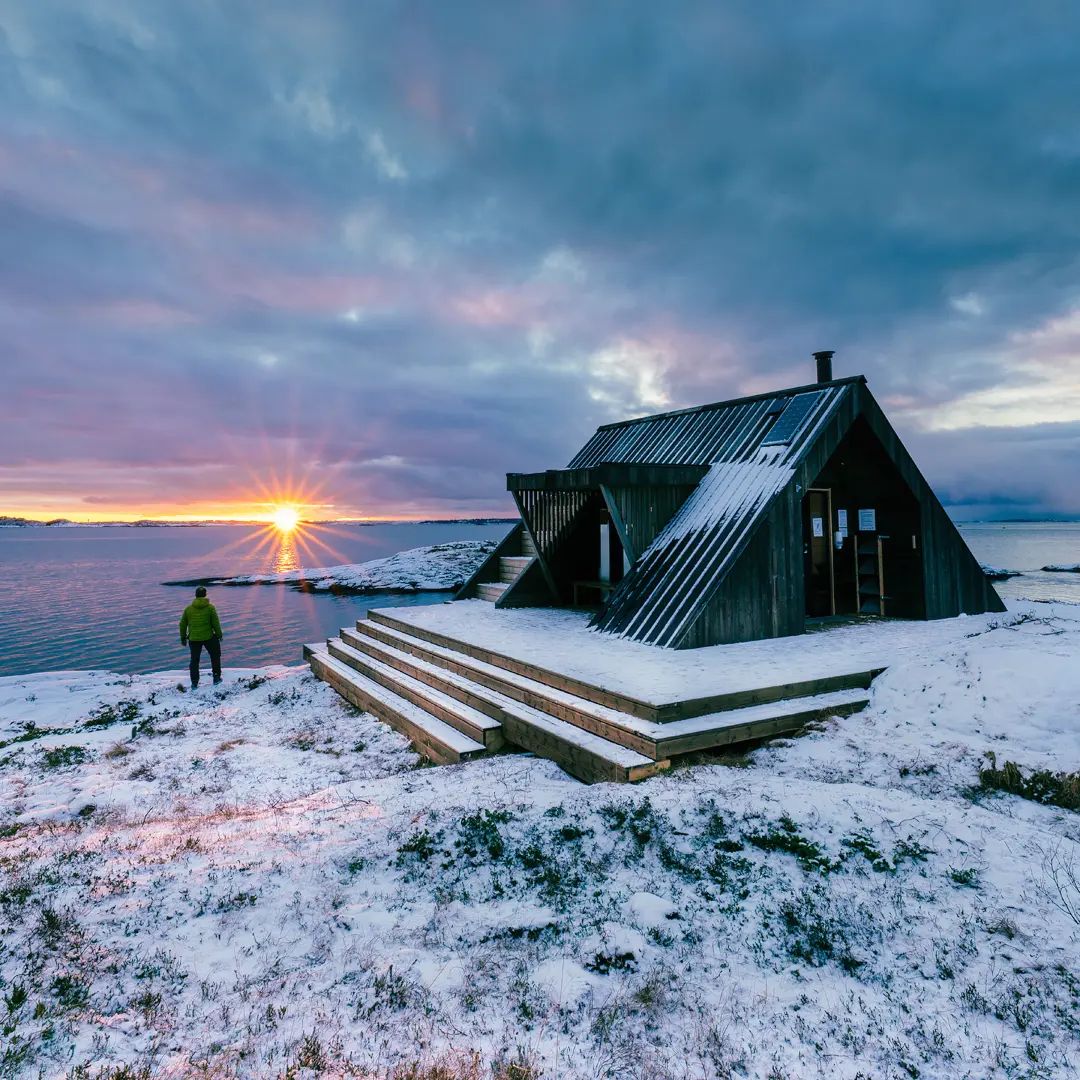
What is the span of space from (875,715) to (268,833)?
6501 millimetres

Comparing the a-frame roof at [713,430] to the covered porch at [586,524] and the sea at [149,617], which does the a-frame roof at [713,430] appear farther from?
the sea at [149,617]

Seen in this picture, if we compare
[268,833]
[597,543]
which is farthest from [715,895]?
[597,543]

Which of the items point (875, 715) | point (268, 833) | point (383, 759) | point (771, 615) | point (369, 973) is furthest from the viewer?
point (771, 615)

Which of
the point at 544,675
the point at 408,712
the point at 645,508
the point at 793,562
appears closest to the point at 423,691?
the point at 408,712

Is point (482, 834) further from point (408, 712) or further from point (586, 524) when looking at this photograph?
point (586, 524)

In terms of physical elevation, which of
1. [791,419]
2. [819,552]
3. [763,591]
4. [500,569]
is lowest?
[763,591]

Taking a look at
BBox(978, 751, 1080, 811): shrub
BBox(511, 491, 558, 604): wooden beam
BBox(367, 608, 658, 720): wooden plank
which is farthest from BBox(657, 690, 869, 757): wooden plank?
BBox(511, 491, 558, 604): wooden beam

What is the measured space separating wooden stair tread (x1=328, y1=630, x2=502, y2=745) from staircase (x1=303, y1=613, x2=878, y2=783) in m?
0.02

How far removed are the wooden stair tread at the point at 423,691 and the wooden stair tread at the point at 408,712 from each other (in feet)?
0.39

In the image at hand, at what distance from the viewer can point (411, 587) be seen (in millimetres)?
40031

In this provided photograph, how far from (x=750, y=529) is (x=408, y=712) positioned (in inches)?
241

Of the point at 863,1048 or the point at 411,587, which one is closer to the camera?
the point at 863,1048

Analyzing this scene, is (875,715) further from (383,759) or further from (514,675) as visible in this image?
(383,759)

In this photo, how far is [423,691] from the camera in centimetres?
930
